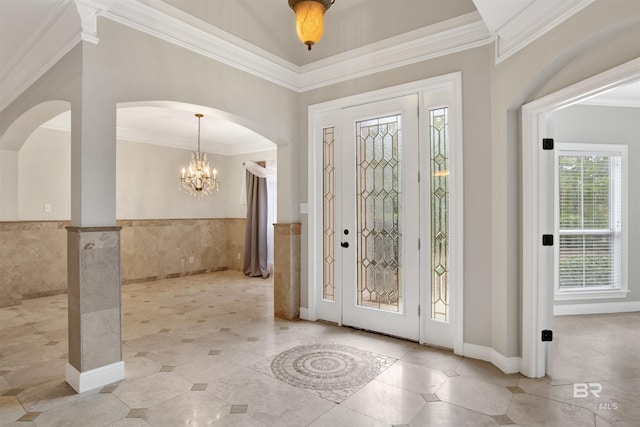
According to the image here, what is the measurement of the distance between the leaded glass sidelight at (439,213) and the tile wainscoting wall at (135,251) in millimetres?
5291

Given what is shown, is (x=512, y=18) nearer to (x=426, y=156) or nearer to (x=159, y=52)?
(x=426, y=156)

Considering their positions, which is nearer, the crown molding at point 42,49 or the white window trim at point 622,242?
the crown molding at point 42,49

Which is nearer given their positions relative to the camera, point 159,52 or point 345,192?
point 159,52

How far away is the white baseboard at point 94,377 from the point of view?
253 cm

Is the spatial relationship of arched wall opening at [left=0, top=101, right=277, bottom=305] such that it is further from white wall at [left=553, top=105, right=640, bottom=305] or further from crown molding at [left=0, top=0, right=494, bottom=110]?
white wall at [left=553, top=105, right=640, bottom=305]

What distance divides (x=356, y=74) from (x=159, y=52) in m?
1.95

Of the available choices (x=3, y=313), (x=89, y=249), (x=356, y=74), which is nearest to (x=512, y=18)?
(x=356, y=74)

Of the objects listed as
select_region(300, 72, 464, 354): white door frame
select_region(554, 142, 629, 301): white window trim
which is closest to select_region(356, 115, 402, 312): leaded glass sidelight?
select_region(300, 72, 464, 354): white door frame

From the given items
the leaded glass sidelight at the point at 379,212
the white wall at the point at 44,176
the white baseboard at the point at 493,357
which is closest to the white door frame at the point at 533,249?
the white baseboard at the point at 493,357

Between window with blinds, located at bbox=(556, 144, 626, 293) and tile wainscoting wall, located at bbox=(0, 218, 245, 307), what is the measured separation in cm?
593

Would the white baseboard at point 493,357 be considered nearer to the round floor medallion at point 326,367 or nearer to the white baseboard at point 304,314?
the round floor medallion at point 326,367

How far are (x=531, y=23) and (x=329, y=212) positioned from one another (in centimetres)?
251

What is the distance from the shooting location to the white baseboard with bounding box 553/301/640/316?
14.8 ft

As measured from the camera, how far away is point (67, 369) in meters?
2.66
